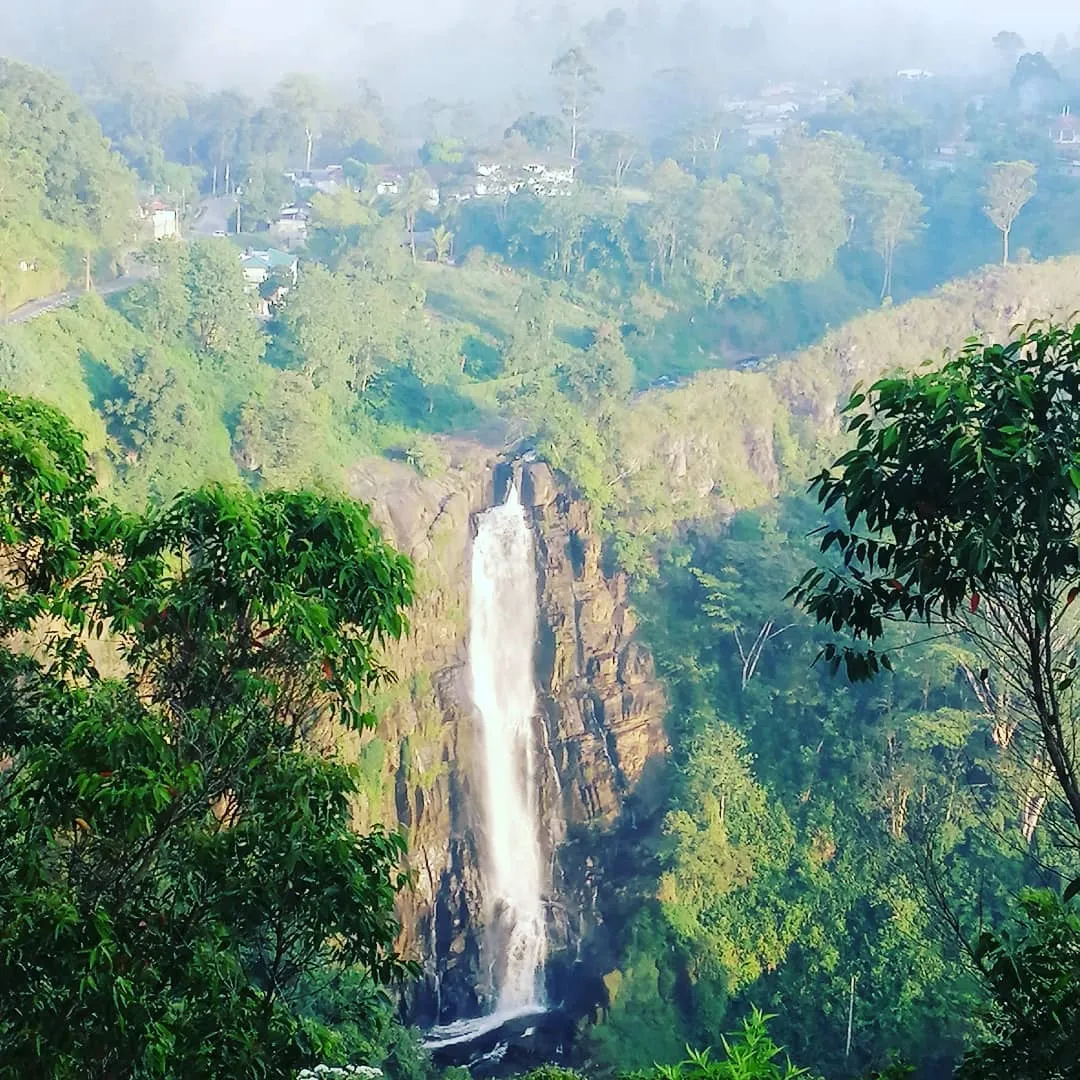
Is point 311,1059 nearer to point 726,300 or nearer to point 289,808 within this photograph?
point 289,808

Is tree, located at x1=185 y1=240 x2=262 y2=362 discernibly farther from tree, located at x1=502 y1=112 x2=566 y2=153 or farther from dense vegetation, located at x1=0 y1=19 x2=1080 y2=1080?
tree, located at x1=502 y1=112 x2=566 y2=153

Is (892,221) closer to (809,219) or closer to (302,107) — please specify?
(809,219)

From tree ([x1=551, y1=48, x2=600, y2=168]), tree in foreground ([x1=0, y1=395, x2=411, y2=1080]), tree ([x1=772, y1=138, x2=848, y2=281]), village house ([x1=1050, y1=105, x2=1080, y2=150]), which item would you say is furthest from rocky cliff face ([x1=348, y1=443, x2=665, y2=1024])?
village house ([x1=1050, y1=105, x2=1080, y2=150])

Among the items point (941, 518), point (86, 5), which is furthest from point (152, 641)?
point (86, 5)

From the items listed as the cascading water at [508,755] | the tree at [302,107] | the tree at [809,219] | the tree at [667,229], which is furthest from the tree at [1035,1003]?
the tree at [302,107]

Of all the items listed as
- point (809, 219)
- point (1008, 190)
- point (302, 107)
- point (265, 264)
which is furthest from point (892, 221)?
point (302, 107)
